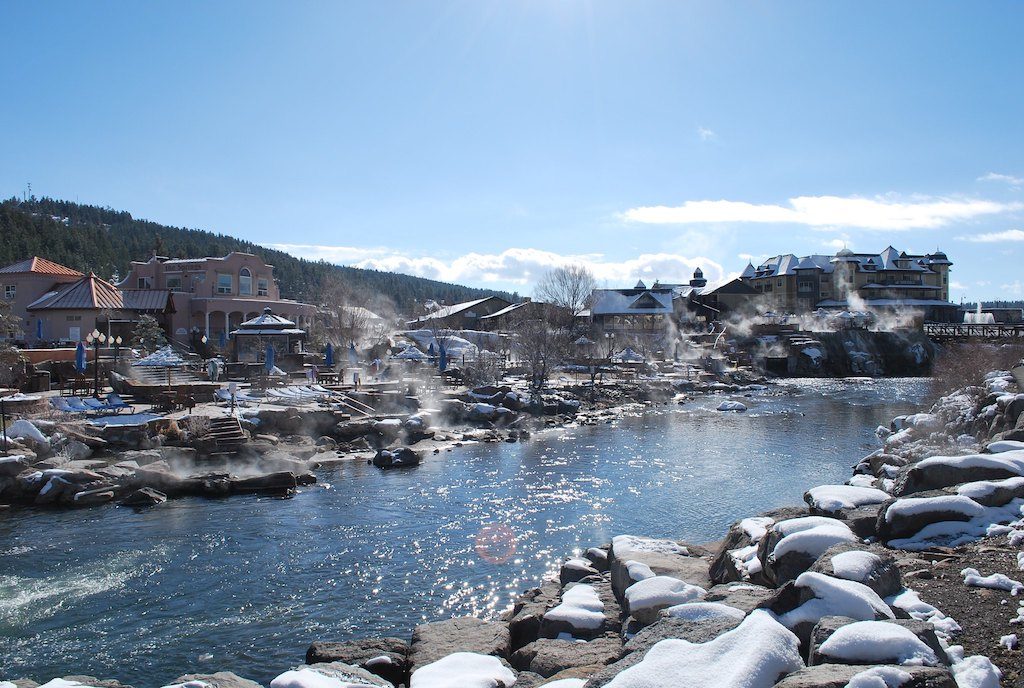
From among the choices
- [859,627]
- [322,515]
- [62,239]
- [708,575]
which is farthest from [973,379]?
[62,239]

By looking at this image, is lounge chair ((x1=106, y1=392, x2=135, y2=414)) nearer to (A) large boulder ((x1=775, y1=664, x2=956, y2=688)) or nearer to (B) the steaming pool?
(B) the steaming pool

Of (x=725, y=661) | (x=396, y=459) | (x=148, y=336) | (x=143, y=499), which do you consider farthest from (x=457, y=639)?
(x=148, y=336)

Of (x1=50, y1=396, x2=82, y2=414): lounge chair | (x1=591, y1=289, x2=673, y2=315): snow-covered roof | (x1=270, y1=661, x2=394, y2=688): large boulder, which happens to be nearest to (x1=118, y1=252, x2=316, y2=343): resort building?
(x1=50, y1=396, x2=82, y2=414): lounge chair

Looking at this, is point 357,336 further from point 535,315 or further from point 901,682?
point 901,682

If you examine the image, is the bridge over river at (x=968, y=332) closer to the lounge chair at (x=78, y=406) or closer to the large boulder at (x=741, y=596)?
the large boulder at (x=741, y=596)

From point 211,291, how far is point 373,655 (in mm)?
42367

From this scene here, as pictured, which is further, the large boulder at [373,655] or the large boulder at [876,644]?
the large boulder at [373,655]

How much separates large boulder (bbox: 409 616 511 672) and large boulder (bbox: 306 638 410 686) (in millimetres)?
170

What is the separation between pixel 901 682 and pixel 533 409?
3088 cm

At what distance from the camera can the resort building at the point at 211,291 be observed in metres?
45.4

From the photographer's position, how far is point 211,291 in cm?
4700

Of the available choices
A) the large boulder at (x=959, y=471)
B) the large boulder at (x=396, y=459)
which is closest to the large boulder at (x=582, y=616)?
the large boulder at (x=959, y=471)

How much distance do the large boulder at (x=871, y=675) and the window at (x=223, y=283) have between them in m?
47.8

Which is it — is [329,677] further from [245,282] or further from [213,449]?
[245,282]
